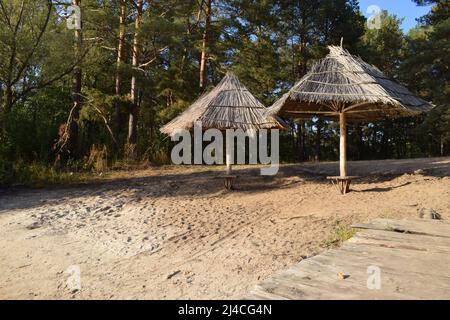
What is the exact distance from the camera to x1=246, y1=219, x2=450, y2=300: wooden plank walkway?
1.86 metres

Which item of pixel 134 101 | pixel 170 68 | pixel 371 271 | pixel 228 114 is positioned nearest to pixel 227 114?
pixel 228 114

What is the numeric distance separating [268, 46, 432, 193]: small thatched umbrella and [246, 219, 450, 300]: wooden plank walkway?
4.72m

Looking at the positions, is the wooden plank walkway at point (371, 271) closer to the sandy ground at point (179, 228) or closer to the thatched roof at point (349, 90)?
the sandy ground at point (179, 228)

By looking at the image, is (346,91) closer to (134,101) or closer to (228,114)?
(228,114)

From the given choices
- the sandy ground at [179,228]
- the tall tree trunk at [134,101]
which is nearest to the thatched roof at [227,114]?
the sandy ground at [179,228]

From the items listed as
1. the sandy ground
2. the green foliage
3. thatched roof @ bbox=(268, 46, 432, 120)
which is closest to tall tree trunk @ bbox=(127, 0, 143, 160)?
the green foliage

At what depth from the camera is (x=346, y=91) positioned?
7.61m

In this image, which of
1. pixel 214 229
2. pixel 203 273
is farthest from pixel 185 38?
pixel 203 273

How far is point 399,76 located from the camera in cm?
1739

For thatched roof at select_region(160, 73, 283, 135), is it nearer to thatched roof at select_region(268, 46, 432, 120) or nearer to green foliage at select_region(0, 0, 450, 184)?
thatched roof at select_region(268, 46, 432, 120)

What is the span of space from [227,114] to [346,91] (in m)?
2.73

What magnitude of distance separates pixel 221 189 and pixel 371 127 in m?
14.4
